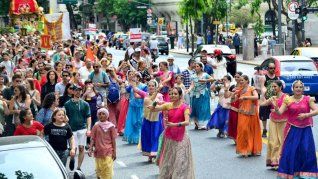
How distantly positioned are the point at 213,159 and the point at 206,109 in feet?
15.8

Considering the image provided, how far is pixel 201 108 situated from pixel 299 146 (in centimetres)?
815

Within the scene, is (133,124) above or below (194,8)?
below

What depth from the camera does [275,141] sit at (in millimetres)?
14969

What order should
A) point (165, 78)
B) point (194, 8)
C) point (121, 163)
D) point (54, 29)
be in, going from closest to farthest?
point (121, 163) < point (165, 78) < point (54, 29) < point (194, 8)

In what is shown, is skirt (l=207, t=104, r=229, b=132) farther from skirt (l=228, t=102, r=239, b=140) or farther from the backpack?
the backpack

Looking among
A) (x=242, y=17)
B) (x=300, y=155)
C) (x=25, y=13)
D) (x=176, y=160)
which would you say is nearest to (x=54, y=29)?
(x=25, y=13)

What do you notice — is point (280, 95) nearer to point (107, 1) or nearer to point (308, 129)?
point (308, 129)

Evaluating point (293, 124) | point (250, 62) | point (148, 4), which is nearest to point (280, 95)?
point (293, 124)

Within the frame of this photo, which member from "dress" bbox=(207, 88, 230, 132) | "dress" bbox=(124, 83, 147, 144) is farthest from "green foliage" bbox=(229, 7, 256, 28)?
"dress" bbox=(124, 83, 147, 144)

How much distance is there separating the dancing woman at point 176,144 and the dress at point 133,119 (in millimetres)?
5231

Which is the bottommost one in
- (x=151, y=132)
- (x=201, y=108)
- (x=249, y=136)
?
(x=201, y=108)

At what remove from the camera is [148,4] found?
112 metres

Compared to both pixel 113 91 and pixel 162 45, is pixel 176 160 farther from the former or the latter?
pixel 162 45

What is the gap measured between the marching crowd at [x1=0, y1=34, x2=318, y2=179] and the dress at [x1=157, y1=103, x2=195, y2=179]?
0.05ft
